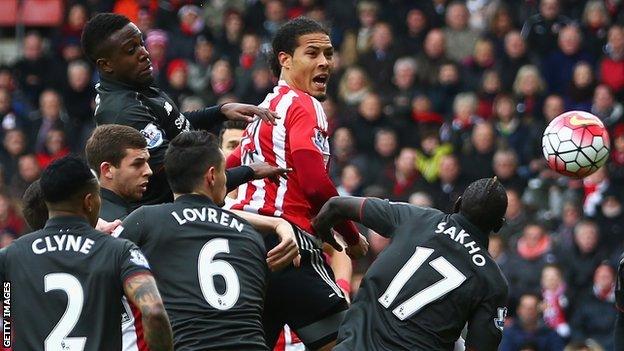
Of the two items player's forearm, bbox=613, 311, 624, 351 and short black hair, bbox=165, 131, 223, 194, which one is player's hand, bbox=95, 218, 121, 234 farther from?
player's forearm, bbox=613, 311, 624, 351

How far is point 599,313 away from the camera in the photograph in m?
15.1

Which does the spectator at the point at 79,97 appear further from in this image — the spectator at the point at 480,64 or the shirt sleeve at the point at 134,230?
the shirt sleeve at the point at 134,230

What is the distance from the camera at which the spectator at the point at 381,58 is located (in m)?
18.6

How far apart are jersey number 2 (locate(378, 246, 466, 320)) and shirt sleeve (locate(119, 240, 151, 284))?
5.82ft

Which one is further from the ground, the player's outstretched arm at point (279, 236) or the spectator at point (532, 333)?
the player's outstretched arm at point (279, 236)

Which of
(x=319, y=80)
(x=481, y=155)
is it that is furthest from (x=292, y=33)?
(x=481, y=155)

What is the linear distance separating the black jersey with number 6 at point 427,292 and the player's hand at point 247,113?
0.74m

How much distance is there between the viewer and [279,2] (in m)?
20.0

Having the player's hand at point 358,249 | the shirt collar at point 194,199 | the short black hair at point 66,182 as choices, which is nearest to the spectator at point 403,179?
the player's hand at point 358,249

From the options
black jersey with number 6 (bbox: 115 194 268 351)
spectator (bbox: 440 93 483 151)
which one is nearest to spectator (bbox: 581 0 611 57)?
spectator (bbox: 440 93 483 151)

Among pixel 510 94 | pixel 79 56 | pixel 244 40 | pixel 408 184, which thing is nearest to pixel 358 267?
pixel 408 184

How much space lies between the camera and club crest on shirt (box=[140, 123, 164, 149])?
8667 mm

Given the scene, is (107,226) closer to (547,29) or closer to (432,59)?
(432,59)

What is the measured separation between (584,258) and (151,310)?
905 cm
